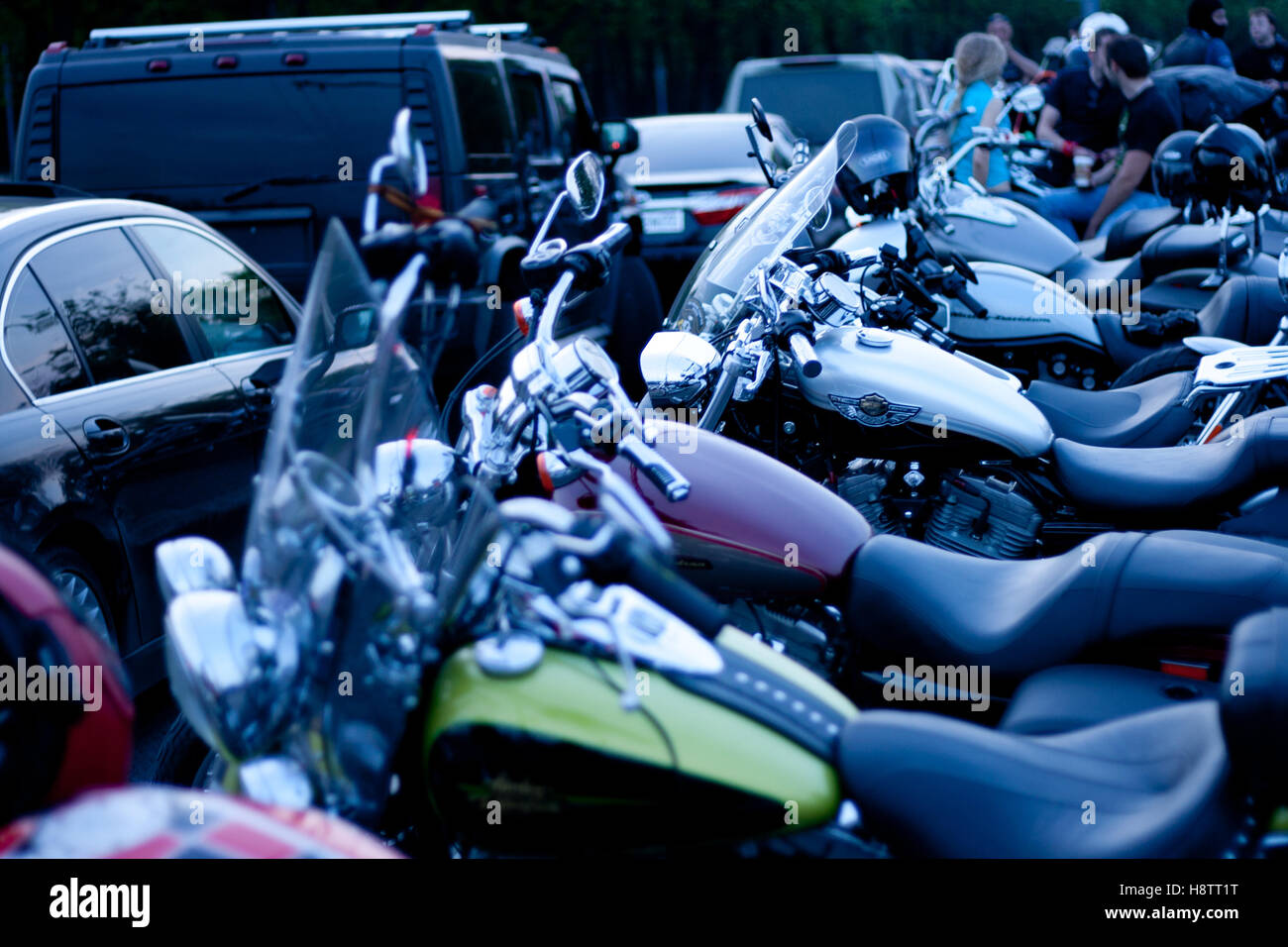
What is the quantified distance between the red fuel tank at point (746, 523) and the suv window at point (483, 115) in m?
4.02

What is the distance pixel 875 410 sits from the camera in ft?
12.0

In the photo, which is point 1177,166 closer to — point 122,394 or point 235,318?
point 235,318

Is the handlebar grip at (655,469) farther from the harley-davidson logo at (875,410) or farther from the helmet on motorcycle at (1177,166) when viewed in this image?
the helmet on motorcycle at (1177,166)

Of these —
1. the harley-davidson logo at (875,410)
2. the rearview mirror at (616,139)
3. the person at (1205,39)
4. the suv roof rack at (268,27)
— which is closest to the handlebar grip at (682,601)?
the harley-davidson logo at (875,410)

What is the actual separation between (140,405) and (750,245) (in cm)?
176

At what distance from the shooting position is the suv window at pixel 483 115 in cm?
650

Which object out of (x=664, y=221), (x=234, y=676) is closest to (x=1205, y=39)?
(x=664, y=221)

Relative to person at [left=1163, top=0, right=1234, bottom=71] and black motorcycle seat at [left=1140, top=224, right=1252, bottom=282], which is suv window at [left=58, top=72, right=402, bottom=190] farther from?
person at [left=1163, top=0, right=1234, bottom=71]

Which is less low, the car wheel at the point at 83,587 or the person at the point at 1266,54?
the person at the point at 1266,54

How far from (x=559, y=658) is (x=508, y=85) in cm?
611
